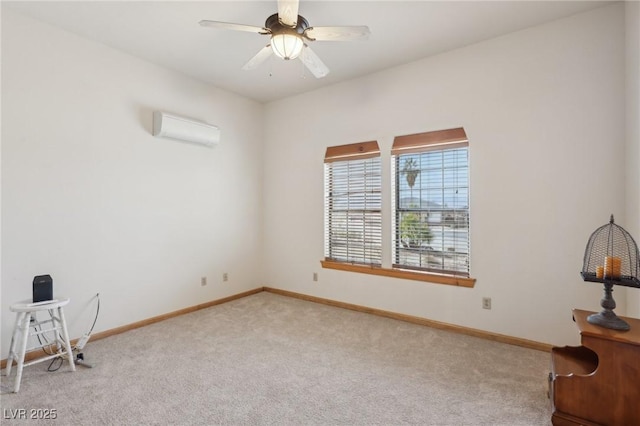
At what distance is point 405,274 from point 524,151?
172cm

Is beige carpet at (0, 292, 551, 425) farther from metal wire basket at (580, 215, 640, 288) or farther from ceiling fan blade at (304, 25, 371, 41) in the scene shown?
ceiling fan blade at (304, 25, 371, 41)

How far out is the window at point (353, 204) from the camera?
151 inches

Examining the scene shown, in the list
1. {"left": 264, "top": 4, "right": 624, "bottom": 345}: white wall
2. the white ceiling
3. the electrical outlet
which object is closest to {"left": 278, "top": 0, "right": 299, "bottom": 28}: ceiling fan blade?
the white ceiling

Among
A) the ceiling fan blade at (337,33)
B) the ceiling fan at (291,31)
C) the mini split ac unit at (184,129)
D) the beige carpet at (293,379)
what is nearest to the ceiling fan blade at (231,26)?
the ceiling fan at (291,31)

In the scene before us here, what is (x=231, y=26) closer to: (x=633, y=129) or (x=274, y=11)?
(x=274, y=11)

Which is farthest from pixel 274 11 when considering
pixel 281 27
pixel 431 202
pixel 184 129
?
pixel 431 202

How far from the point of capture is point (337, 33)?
2242 millimetres

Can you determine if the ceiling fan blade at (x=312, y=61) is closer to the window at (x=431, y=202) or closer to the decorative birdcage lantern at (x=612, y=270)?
the window at (x=431, y=202)

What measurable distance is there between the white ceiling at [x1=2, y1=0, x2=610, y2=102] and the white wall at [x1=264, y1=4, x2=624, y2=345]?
0.26m

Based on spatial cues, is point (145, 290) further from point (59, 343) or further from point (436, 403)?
point (436, 403)

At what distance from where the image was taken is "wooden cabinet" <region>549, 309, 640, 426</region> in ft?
5.22

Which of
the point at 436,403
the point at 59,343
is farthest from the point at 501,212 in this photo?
the point at 59,343

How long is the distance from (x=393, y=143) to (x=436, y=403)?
8.63 ft

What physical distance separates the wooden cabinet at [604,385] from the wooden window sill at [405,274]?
1437 mm
